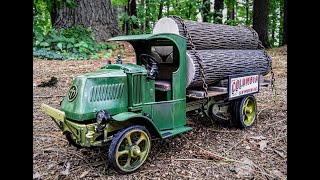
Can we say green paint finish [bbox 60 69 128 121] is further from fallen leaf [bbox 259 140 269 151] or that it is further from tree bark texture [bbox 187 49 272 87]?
fallen leaf [bbox 259 140 269 151]

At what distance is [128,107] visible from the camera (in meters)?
3.71

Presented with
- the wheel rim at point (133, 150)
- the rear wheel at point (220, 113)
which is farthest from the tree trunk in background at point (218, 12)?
the wheel rim at point (133, 150)

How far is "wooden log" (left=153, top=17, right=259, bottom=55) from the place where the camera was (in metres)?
4.53

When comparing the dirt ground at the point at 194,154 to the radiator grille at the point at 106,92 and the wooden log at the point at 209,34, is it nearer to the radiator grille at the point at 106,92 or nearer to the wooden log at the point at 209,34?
the radiator grille at the point at 106,92

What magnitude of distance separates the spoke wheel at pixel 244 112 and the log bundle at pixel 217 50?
467mm

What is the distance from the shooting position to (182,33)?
175 inches

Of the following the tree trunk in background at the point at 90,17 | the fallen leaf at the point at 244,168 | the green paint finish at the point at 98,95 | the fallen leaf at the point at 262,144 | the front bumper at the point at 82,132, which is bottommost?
the fallen leaf at the point at 244,168

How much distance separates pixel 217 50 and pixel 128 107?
1858 mm

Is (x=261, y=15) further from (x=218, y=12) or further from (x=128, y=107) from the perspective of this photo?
(x=128, y=107)

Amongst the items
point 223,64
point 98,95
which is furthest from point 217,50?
point 98,95

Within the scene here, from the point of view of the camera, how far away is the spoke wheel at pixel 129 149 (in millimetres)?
3309
